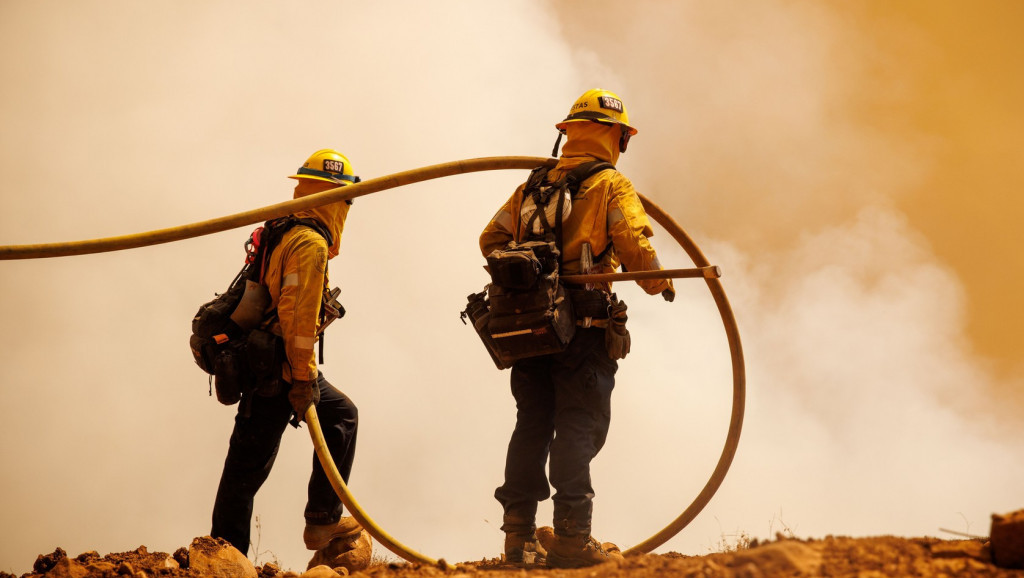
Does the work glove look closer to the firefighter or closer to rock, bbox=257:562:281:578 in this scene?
rock, bbox=257:562:281:578

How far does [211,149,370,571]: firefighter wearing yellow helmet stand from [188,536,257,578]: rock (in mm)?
426

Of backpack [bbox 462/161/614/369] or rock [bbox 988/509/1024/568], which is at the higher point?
backpack [bbox 462/161/614/369]

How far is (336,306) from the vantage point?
22.6ft

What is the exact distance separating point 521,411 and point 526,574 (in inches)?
81.2

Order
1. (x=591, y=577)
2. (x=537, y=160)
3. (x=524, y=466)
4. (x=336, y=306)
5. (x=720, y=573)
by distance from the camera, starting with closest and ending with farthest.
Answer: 1. (x=720, y=573)
2. (x=591, y=577)
3. (x=524, y=466)
4. (x=336, y=306)
5. (x=537, y=160)

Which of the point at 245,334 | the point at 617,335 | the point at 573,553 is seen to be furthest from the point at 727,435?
the point at 245,334

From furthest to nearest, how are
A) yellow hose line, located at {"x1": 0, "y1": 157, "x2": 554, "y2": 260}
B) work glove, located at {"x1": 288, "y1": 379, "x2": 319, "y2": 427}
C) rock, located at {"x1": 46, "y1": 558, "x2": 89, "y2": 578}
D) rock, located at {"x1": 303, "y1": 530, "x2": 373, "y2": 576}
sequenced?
rock, located at {"x1": 303, "y1": 530, "x2": 373, "y2": 576} → work glove, located at {"x1": 288, "y1": 379, "x2": 319, "y2": 427} → yellow hose line, located at {"x1": 0, "y1": 157, "x2": 554, "y2": 260} → rock, located at {"x1": 46, "y1": 558, "x2": 89, "y2": 578}

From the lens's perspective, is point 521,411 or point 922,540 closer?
point 922,540

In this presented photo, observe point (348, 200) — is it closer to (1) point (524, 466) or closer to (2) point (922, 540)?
(1) point (524, 466)

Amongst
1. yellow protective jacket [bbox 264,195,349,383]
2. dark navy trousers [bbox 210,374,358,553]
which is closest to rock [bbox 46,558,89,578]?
dark navy trousers [bbox 210,374,358,553]

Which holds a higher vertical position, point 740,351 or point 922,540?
point 740,351

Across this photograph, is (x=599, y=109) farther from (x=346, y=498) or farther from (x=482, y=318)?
(x=346, y=498)

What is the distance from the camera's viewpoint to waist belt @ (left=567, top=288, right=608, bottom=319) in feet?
19.9

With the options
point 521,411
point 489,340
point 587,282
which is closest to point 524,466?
point 521,411
